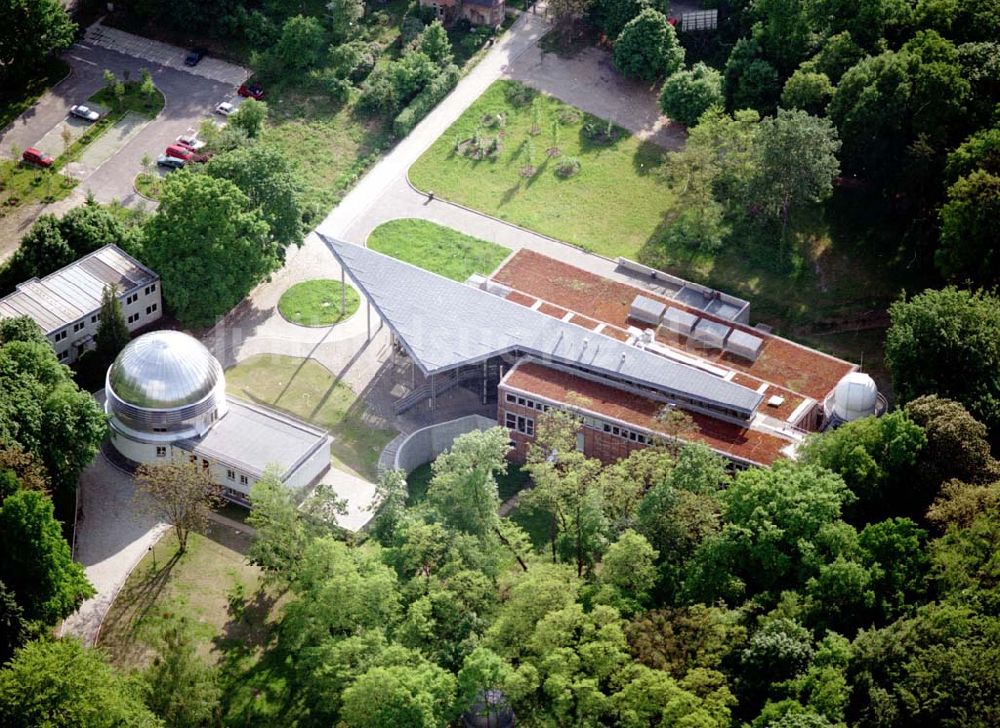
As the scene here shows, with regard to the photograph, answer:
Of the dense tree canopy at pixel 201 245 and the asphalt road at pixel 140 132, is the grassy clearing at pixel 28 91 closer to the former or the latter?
the asphalt road at pixel 140 132

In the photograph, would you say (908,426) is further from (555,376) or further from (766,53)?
(766,53)

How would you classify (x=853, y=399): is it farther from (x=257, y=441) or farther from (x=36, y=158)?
(x=36, y=158)

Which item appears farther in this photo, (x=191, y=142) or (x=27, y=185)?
(x=191, y=142)

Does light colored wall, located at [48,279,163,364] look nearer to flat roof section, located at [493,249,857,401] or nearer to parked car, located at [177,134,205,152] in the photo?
parked car, located at [177,134,205,152]

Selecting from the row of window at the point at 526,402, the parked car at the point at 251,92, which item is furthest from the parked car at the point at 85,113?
the row of window at the point at 526,402

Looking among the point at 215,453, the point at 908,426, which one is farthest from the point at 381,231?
the point at 908,426

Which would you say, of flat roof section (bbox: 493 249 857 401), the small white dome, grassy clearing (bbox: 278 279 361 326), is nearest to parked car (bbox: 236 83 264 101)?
grassy clearing (bbox: 278 279 361 326)

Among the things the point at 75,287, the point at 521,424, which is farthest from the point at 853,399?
the point at 75,287
